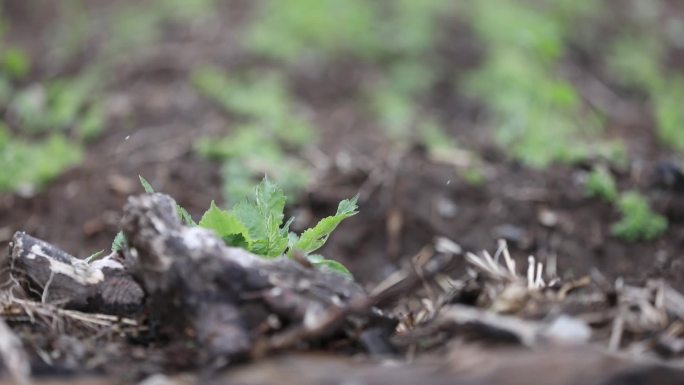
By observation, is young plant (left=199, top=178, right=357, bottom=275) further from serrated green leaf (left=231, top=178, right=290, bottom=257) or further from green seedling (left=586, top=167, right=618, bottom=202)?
green seedling (left=586, top=167, right=618, bottom=202)

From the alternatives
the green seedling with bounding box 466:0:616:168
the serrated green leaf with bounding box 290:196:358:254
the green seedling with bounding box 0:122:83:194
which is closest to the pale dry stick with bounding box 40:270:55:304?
the serrated green leaf with bounding box 290:196:358:254

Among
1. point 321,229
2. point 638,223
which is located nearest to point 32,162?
point 321,229

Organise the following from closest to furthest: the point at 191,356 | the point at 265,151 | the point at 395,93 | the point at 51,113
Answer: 1. the point at 191,356
2. the point at 265,151
3. the point at 51,113
4. the point at 395,93

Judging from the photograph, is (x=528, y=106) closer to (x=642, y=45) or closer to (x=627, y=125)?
(x=627, y=125)

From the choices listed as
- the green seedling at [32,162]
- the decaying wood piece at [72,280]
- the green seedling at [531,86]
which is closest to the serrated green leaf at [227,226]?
the decaying wood piece at [72,280]

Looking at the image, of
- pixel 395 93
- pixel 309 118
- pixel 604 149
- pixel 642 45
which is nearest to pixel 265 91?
pixel 309 118

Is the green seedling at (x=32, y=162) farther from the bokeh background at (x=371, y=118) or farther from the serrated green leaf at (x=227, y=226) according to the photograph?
the serrated green leaf at (x=227, y=226)

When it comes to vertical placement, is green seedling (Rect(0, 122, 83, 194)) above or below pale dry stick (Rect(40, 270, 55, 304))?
above
